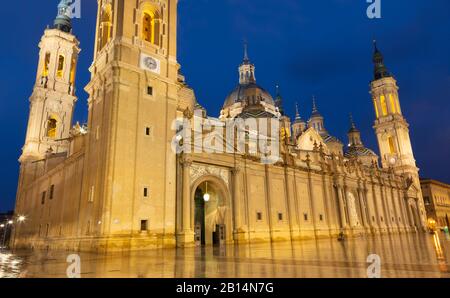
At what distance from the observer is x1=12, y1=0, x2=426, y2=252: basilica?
20438 millimetres

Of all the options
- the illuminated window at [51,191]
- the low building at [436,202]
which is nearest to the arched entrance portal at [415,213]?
the low building at [436,202]

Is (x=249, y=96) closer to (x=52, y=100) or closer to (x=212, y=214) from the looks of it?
(x=52, y=100)

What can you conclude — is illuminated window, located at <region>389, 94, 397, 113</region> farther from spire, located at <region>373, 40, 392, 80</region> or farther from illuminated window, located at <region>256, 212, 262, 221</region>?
illuminated window, located at <region>256, 212, 262, 221</region>

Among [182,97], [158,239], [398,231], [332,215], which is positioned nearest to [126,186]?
[158,239]

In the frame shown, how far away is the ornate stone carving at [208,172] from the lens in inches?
981

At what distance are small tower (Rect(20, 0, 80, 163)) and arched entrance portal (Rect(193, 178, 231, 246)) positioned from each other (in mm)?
22854

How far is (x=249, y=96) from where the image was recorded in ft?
197

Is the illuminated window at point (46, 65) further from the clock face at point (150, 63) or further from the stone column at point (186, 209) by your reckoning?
the stone column at point (186, 209)

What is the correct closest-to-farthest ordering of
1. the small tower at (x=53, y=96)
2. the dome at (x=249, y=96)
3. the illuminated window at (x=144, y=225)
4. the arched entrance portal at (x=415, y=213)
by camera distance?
the illuminated window at (x=144, y=225)
the small tower at (x=53, y=96)
the arched entrance portal at (x=415, y=213)
the dome at (x=249, y=96)

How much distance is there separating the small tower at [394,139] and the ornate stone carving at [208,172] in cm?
4540

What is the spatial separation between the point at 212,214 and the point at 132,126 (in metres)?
11.6

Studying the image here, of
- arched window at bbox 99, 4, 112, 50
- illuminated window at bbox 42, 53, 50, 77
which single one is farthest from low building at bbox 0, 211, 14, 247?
arched window at bbox 99, 4, 112, 50

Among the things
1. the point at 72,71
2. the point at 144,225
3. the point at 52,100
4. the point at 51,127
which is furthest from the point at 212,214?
the point at 72,71

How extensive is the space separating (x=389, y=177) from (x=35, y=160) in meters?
55.4
